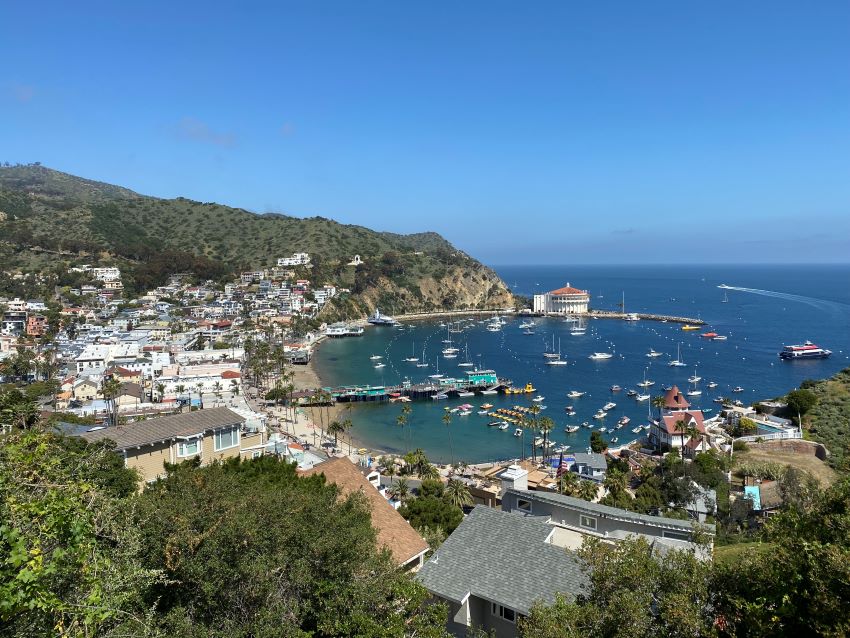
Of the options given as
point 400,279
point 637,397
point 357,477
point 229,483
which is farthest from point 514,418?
point 400,279

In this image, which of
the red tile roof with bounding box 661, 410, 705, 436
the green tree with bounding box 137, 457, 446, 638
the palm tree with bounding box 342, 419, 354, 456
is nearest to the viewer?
the green tree with bounding box 137, 457, 446, 638

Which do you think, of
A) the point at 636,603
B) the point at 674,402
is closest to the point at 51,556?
the point at 636,603

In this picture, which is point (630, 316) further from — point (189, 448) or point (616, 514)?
point (189, 448)

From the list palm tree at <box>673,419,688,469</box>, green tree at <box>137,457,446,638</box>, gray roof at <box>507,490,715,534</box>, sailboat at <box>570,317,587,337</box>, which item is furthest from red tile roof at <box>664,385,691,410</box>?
sailboat at <box>570,317,587,337</box>

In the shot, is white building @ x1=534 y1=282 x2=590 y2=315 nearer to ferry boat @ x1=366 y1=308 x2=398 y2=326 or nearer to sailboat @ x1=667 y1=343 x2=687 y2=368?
ferry boat @ x1=366 y1=308 x2=398 y2=326

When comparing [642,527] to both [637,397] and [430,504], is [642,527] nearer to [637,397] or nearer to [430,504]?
[430,504]

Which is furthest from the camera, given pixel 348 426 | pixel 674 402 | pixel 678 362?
pixel 678 362
